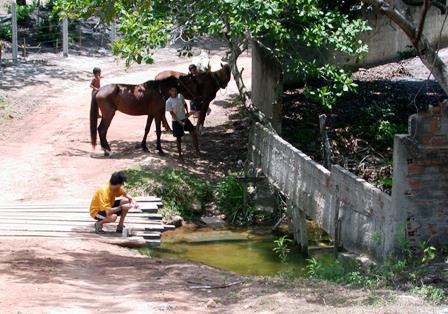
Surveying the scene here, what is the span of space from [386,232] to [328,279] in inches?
36.5

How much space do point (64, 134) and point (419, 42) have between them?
36.0 ft

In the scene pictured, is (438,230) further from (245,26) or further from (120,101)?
(120,101)

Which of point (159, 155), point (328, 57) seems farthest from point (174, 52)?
point (159, 155)

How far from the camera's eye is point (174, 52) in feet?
96.7

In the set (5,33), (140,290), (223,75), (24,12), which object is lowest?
(140,290)

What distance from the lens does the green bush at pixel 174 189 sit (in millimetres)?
15523

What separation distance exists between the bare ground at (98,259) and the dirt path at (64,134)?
0.02m

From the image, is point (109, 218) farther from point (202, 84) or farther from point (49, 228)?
point (202, 84)

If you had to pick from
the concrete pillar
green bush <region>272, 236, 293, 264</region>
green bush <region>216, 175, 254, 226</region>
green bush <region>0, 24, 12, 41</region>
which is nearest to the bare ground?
green bush <region>216, 175, 254, 226</region>

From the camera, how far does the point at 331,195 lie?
476 inches

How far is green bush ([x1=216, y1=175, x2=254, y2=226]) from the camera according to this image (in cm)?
1573

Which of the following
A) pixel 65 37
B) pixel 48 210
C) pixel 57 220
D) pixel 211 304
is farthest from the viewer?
pixel 65 37

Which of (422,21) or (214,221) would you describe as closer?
(422,21)

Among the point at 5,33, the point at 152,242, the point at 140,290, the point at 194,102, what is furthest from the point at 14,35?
the point at 140,290
